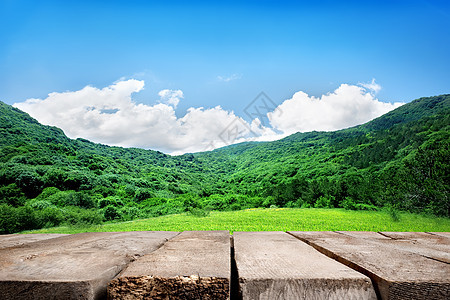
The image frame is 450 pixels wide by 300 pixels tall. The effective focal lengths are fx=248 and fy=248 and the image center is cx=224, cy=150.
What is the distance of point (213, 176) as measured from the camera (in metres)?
59.4

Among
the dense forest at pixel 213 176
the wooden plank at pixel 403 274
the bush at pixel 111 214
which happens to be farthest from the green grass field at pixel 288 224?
the bush at pixel 111 214

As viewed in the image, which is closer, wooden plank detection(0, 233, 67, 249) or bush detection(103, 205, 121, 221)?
wooden plank detection(0, 233, 67, 249)

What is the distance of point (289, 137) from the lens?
88812 mm

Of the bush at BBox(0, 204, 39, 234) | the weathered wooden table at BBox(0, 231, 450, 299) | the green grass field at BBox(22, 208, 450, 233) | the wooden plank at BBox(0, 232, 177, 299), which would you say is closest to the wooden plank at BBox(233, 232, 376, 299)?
the weathered wooden table at BBox(0, 231, 450, 299)

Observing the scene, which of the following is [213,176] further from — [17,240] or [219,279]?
[219,279]

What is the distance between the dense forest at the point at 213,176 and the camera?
49.7 feet

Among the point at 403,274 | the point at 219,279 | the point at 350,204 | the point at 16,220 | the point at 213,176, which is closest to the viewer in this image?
the point at 219,279

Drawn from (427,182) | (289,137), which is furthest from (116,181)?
(289,137)

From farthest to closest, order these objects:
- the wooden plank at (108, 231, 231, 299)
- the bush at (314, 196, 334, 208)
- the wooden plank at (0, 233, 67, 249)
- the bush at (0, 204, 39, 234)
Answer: the bush at (314, 196, 334, 208) < the bush at (0, 204, 39, 234) < the wooden plank at (0, 233, 67, 249) < the wooden plank at (108, 231, 231, 299)

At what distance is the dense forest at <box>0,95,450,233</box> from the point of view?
49.7 ft

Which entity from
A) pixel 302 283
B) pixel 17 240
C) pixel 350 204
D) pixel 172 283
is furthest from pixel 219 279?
pixel 350 204

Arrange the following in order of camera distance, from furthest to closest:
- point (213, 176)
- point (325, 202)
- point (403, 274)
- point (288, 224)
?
point (213, 176)
point (325, 202)
point (288, 224)
point (403, 274)

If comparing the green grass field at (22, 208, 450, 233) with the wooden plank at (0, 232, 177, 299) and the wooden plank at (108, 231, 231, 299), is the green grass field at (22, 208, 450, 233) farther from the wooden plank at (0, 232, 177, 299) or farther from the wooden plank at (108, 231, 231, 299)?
the wooden plank at (108, 231, 231, 299)

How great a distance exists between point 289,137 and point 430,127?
156 feet
